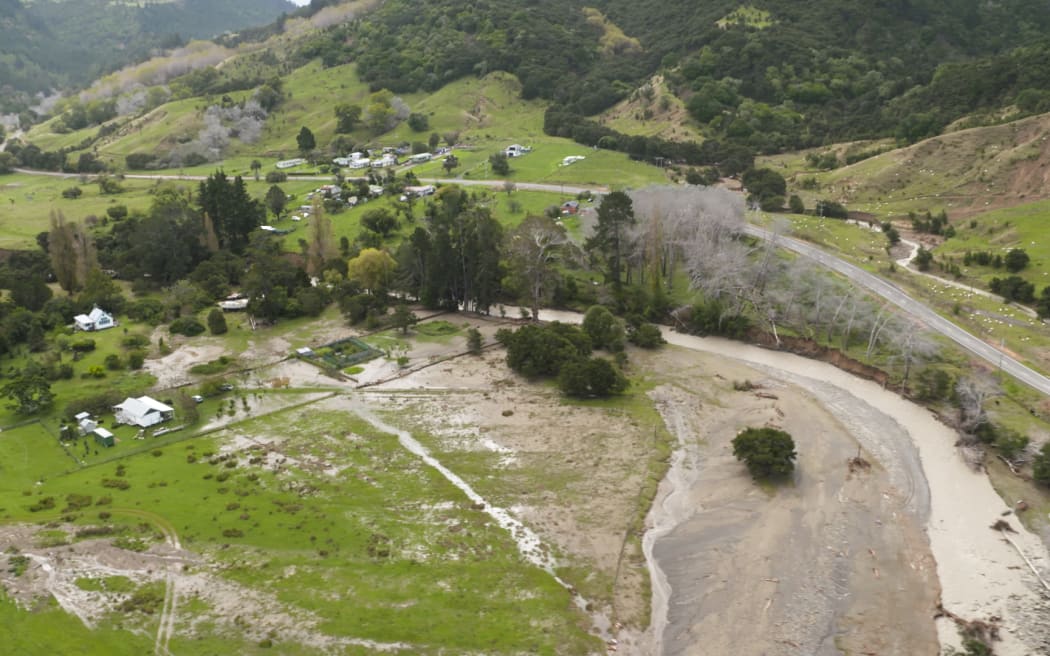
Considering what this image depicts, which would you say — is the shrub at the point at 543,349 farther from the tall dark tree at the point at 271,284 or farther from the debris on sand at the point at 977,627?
the debris on sand at the point at 977,627

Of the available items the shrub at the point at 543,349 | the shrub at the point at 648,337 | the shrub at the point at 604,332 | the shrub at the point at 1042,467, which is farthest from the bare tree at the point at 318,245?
the shrub at the point at 1042,467

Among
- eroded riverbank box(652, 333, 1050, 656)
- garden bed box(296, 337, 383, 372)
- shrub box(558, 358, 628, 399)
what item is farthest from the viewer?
garden bed box(296, 337, 383, 372)

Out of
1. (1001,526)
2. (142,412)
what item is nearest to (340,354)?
(142,412)

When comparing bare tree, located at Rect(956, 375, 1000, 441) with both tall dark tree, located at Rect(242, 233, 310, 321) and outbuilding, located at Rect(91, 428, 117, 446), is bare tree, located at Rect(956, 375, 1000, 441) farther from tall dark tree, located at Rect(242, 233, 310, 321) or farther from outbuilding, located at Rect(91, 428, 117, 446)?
tall dark tree, located at Rect(242, 233, 310, 321)

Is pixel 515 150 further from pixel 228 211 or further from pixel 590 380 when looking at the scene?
pixel 590 380

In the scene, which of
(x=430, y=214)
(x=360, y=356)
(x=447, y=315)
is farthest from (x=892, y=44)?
(x=360, y=356)

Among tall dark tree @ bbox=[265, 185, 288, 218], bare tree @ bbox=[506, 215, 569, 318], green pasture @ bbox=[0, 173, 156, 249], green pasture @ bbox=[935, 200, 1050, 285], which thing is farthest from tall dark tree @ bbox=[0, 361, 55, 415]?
green pasture @ bbox=[935, 200, 1050, 285]
